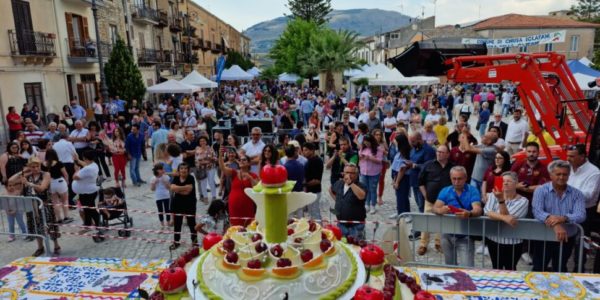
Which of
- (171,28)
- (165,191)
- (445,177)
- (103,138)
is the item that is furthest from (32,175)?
(171,28)

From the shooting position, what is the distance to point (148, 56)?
32.9 meters

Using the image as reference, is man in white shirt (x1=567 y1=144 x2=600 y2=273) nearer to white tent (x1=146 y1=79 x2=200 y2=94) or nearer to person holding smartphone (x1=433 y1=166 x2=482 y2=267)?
person holding smartphone (x1=433 y1=166 x2=482 y2=267)

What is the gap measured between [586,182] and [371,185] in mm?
3628

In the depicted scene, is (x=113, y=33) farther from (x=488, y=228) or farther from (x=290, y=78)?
(x=488, y=228)

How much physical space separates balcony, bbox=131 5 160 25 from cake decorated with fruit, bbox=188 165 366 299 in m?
31.6

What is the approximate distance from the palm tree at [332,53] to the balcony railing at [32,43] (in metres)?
19.8

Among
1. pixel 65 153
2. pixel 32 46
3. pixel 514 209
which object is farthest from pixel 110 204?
pixel 32 46

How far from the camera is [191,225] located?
7.10 meters

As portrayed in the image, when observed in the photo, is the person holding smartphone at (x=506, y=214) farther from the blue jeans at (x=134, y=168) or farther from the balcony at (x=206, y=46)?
the balcony at (x=206, y=46)

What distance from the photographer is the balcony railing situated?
17469mm

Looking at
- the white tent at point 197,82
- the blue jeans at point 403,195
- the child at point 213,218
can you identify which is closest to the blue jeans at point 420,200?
the blue jeans at point 403,195

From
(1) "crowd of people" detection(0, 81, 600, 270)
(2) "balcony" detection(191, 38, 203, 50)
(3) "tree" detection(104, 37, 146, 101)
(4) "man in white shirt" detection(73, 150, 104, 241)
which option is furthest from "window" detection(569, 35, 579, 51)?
(4) "man in white shirt" detection(73, 150, 104, 241)

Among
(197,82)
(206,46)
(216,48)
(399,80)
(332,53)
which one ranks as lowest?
(399,80)

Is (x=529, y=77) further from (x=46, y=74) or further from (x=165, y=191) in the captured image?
(x=46, y=74)
